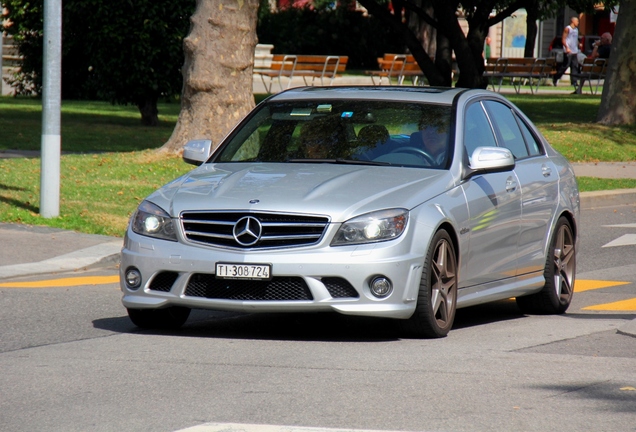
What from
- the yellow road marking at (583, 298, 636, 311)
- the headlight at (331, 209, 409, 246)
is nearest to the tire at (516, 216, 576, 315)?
the yellow road marking at (583, 298, 636, 311)

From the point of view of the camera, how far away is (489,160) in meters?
8.05

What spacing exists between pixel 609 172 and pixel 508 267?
41.7 ft

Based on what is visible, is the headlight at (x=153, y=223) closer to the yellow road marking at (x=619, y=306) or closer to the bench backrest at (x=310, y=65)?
the yellow road marking at (x=619, y=306)

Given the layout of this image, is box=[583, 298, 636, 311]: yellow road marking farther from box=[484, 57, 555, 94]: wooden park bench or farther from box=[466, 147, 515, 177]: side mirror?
box=[484, 57, 555, 94]: wooden park bench

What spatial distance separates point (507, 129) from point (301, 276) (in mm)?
2734

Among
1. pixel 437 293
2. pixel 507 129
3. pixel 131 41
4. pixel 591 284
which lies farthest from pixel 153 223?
pixel 131 41

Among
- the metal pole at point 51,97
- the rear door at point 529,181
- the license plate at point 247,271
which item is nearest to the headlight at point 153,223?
the license plate at point 247,271

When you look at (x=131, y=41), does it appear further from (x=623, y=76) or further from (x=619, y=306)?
(x=619, y=306)

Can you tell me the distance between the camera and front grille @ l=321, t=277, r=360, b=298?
7207 mm

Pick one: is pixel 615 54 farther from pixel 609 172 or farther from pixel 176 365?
pixel 176 365

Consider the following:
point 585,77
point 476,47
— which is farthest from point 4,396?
point 585,77

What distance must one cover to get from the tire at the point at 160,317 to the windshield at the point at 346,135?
3.91 ft

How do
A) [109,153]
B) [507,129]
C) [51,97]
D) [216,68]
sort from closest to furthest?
[507,129] < [51,97] < [216,68] < [109,153]

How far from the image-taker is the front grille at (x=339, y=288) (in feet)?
23.6
